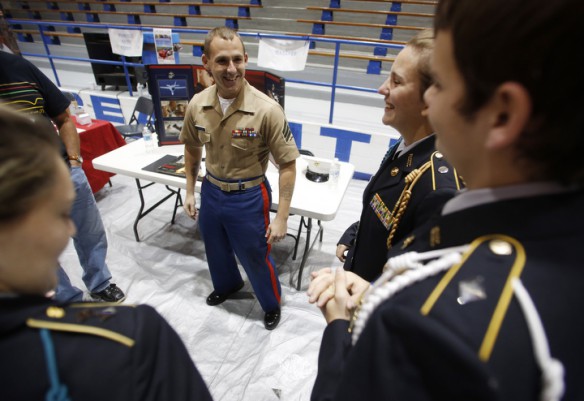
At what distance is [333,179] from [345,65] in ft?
21.6

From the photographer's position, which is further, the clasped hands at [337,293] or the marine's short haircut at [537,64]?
the clasped hands at [337,293]

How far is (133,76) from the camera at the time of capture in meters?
5.04

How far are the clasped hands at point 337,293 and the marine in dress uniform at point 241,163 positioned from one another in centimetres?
94

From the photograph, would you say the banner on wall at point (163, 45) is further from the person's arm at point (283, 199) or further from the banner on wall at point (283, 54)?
the person's arm at point (283, 199)

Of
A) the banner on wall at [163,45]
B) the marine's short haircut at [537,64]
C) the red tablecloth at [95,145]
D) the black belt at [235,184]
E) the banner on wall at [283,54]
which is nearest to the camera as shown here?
the marine's short haircut at [537,64]

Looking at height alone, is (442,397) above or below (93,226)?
above

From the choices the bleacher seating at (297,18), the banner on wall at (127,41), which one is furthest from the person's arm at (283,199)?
the bleacher seating at (297,18)

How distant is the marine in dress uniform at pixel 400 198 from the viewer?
869mm

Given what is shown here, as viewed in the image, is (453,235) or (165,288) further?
(165,288)

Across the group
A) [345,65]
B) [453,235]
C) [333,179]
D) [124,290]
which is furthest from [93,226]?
[345,65]

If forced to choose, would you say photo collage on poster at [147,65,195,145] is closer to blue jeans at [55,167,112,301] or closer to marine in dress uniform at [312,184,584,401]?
blue jeans at [55,167,112,301]

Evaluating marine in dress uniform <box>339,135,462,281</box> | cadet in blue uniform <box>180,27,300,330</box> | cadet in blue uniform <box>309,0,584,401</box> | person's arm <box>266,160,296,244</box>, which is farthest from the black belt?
cadet in blue uniform <box>309,0,584,401</box>

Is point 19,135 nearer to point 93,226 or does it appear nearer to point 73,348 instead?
point 73,348

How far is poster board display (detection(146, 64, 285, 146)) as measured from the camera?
2426mm
